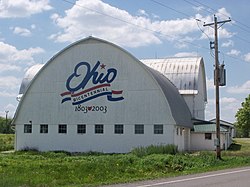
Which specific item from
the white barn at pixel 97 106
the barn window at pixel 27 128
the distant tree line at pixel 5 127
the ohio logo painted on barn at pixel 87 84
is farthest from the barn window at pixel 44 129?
the distant tree line at pixel 5 127

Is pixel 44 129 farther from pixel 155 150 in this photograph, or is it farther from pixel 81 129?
pixel 155 150

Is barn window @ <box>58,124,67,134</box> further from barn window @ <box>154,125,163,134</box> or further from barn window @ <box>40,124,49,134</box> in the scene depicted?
barn window @ <box>154,125,163,134</box>

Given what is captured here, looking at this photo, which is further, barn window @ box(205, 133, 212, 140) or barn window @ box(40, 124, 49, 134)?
barn window @ box(205, 133, 212, 140)

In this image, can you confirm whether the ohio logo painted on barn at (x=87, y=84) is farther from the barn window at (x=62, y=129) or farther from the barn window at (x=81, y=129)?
the barn window at (x=62, y=129)

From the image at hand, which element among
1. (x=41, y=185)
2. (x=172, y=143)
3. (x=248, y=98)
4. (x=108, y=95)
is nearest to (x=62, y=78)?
(x=108, y=95)

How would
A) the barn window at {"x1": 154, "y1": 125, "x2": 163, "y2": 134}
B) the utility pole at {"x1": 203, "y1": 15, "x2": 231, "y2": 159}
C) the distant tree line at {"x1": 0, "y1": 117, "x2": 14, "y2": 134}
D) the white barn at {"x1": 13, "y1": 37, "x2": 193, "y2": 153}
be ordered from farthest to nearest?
1. the distant tree line at {"x1": 0, "y1": 117, "x2": 14, "y2": 134}
2. the white barn at {"x1": 13, "y1": 37, "x2": 193, "y2": 153}
3. the barn window at {"x1": 154, "y1": 125, "x2": 163, "y2": 134}
4. the utility pole at {"x1": 203, "y1": 15, "x2": 231, "y2": 159}

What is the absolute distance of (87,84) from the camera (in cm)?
4141

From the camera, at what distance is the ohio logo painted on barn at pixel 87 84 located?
40531mm

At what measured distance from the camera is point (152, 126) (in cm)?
3884

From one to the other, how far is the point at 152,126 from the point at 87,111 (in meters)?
6.24

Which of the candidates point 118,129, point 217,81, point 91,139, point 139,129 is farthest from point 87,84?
point 217,81

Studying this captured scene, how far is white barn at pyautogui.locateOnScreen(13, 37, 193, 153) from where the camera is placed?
39031mm

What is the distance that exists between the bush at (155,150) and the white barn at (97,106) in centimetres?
180

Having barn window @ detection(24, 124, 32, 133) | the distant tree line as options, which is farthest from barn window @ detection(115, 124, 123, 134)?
the distant tree line
